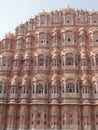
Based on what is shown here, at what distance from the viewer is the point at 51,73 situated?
29.6m

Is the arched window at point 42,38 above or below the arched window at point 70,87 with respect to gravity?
above

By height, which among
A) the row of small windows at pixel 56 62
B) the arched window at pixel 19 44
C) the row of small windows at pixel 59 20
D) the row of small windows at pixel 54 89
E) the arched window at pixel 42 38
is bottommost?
the row of small windows at pixel 54 89

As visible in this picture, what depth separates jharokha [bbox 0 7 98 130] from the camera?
2720 cm

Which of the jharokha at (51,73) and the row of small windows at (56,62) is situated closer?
the jharokha at (51,73)

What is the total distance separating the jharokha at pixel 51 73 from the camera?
27203 mm

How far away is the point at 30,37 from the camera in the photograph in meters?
32.2

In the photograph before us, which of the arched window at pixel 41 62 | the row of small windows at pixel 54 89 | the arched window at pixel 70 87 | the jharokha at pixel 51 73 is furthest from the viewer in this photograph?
the arched window at pixel 41 62

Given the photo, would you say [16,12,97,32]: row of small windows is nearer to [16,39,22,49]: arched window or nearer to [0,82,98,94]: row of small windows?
[16,39,22,49]: arched window

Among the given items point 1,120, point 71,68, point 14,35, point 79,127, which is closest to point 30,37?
point 14,35

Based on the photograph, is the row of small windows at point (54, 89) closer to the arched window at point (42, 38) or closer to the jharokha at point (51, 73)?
the jharokha at point (51, 73)

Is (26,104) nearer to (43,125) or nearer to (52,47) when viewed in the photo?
(43,125)

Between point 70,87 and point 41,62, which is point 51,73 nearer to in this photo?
point 41,62

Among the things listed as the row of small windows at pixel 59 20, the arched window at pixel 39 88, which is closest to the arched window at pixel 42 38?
the row of small windows at pixel 59 20

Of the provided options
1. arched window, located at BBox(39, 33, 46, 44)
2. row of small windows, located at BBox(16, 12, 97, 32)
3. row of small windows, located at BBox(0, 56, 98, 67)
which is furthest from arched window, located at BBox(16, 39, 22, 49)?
arched window, located at BBox(39, 33, 46, 44)
